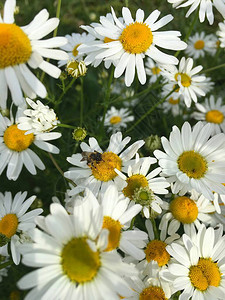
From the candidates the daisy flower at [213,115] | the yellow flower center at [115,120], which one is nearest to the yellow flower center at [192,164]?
the daisy flower at [213,115]

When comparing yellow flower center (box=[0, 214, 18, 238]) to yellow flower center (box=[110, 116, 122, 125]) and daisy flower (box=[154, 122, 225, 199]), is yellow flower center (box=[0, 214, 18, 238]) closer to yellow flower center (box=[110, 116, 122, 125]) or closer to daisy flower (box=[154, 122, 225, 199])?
daisy flower (box=[154, 122, 225, 199])

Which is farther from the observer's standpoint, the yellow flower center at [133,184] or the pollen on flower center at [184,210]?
the pollen on flower center at [184,210]

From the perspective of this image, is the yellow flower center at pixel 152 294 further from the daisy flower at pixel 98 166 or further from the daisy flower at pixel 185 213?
the daisy flower at pixel 98 166

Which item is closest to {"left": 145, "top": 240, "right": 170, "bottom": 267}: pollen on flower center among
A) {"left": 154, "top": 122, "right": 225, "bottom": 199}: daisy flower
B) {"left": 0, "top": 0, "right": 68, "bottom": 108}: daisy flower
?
{"left": 154, "top": 122, "right": 225, "bottom": 199}: daisy flower

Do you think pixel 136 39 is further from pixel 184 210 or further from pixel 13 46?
pixel 184 210

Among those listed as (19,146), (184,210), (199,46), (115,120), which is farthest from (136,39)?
(199,46)

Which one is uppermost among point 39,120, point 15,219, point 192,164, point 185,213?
point 39,120
